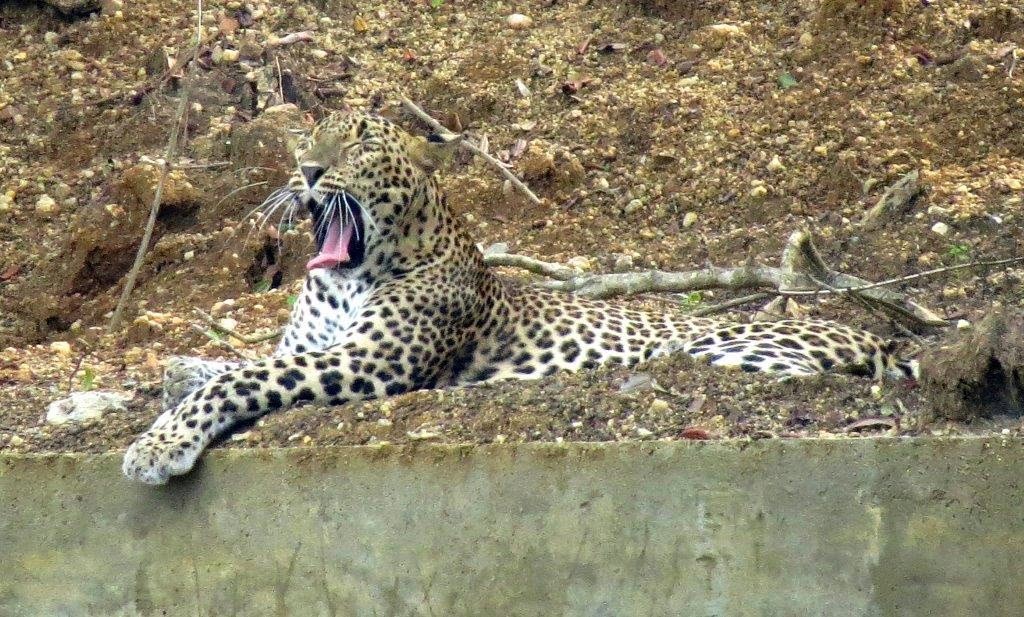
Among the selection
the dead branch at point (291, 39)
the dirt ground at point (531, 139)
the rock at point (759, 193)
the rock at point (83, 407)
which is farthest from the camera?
the dead branch at point (291, 39)

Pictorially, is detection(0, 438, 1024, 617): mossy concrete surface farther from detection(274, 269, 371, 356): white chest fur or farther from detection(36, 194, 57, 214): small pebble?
detection(36, 194, 57, 214): small pebble

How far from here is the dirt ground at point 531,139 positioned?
10430 mm

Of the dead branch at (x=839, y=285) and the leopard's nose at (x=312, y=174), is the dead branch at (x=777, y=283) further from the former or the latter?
the leopard's nose at (x=312, y=174)

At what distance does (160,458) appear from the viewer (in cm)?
650

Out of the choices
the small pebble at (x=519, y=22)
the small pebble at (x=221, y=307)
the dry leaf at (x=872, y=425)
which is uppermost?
the small pebble at (x=519, y=22)

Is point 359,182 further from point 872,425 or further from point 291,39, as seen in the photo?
point 291,39

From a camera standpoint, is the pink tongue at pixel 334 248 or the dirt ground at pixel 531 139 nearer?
the pink tongue at pixel 334 248

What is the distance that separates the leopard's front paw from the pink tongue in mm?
1739

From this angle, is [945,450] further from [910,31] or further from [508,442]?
[910,31]

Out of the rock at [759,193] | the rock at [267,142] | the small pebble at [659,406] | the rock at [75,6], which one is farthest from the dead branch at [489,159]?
the small pebble at [659,406]

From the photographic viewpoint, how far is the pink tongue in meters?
8.20

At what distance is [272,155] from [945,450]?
23.1 ft

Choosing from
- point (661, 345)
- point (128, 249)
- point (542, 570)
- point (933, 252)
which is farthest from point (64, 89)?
point (542, 570)

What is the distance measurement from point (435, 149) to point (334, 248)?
761 mm
